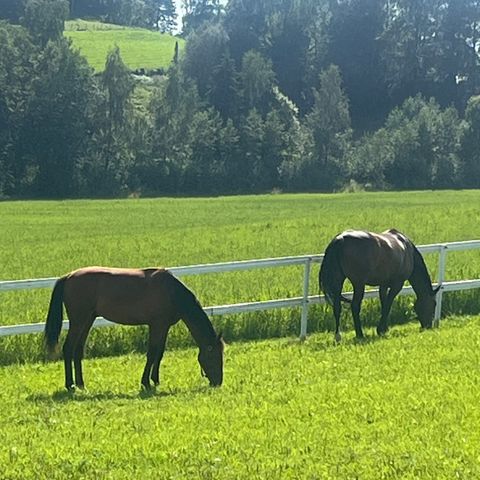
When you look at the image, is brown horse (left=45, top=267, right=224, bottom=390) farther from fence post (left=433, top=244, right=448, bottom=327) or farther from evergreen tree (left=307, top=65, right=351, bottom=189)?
evergreen tree (left=307, top=65, right=351, bottom=189)

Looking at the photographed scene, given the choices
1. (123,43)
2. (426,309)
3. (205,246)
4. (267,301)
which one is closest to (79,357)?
(267,301)

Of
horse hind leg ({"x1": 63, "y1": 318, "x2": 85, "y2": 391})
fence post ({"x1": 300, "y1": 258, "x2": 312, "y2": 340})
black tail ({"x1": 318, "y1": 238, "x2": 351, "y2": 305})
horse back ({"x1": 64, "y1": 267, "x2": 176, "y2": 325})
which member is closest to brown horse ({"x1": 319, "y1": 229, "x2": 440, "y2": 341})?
black tail ({"x1": 318, "y1": 238, "x2": 351, "y2": 305})

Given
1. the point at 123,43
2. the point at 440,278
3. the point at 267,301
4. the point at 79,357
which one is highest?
the point at 123,43

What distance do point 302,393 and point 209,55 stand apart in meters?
88.1

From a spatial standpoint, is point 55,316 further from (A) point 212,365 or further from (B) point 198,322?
(A) point 212,365

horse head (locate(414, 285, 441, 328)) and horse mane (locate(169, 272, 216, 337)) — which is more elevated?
horse mane (locate(169, 272, 216, 337))

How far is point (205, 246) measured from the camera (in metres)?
25.3

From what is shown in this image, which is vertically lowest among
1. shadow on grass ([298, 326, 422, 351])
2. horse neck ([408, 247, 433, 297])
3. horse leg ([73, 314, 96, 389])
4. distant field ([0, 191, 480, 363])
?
distant field ([0, 191, 480, 363])

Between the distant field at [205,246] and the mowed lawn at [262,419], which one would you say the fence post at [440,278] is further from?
the mowed lawn at [262,419]

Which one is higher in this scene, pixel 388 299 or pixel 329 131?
pixel 329 131

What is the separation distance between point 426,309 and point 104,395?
641 centimetres

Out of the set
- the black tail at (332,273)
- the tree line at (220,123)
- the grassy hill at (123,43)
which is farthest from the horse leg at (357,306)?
the grassy hill at (123,43)

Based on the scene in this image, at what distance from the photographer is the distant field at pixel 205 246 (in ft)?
45.0

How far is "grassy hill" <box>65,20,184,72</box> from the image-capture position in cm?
11581
